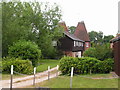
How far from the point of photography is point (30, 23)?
2803 cm

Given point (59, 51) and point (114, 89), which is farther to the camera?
point (59, 51)

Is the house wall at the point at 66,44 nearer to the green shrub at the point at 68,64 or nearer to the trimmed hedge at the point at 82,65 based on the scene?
the trimmed hedge at the point at 82,65

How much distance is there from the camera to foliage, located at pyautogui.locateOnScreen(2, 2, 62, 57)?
20534 mm

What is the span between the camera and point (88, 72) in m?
16.0

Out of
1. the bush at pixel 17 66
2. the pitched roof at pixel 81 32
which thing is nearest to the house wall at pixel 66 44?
the pitched roof at pixel 81 32

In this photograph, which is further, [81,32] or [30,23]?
[81,32]

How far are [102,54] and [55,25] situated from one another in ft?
51.4

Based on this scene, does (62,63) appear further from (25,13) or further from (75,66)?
(25,13)

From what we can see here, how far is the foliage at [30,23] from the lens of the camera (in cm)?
2053

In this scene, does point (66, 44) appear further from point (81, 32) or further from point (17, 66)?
point (17, 66)

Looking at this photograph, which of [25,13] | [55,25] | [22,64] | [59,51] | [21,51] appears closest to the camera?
[22,64]

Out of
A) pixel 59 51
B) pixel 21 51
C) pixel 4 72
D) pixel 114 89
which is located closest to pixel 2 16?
pixel 21 51

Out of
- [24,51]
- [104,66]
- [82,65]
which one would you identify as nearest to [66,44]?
[24,51]

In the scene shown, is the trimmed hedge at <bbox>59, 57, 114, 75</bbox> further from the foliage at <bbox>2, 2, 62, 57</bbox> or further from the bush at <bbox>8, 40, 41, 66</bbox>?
the foliage at <bbox>2, 2, 62, 57</bbox>
